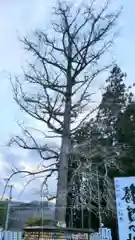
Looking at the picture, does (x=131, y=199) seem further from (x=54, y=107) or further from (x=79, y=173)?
(x=54, y=107)

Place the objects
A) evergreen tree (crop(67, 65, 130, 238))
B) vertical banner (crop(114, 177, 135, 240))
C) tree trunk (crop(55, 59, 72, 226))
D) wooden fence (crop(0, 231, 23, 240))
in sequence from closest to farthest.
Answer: vertical banner (crop(114, 177, 135, 240)) → wooden fence (crop(0, 231, 23, 240)) → tree trunk (crop(55, 59, 72, 226)) → evergreen tree (crop(67, 65, 130, 238))

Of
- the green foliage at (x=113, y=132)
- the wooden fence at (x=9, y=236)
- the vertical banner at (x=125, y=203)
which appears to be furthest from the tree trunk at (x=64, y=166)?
the vertical banner at (x=125, y=203)

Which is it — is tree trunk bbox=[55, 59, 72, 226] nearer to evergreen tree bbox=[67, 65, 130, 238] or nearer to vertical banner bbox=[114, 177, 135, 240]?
evergreen tree bbox=[67, 65, 130, 238]

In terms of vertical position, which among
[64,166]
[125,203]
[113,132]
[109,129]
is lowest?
[125,203]

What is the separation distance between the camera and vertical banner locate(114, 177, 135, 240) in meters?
4.20

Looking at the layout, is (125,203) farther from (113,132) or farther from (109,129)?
(113,132)

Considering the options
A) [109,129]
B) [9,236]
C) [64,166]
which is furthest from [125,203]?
[109,129]

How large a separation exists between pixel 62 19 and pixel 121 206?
7577 millimetres

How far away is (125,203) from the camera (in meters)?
4.36

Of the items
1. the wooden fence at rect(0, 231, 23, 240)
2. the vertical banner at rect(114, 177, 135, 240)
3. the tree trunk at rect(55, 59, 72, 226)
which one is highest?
the tree trunk at rect(55, 59, 72, 226)

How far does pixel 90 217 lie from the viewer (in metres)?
15.3

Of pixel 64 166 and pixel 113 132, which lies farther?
pixel 113 132

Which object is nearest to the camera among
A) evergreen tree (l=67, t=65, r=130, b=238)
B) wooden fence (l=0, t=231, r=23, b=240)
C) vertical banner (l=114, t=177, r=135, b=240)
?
vertical banner (l=114, t=177, r=135, b=240)

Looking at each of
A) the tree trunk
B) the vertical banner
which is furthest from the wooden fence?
the vertical banner
